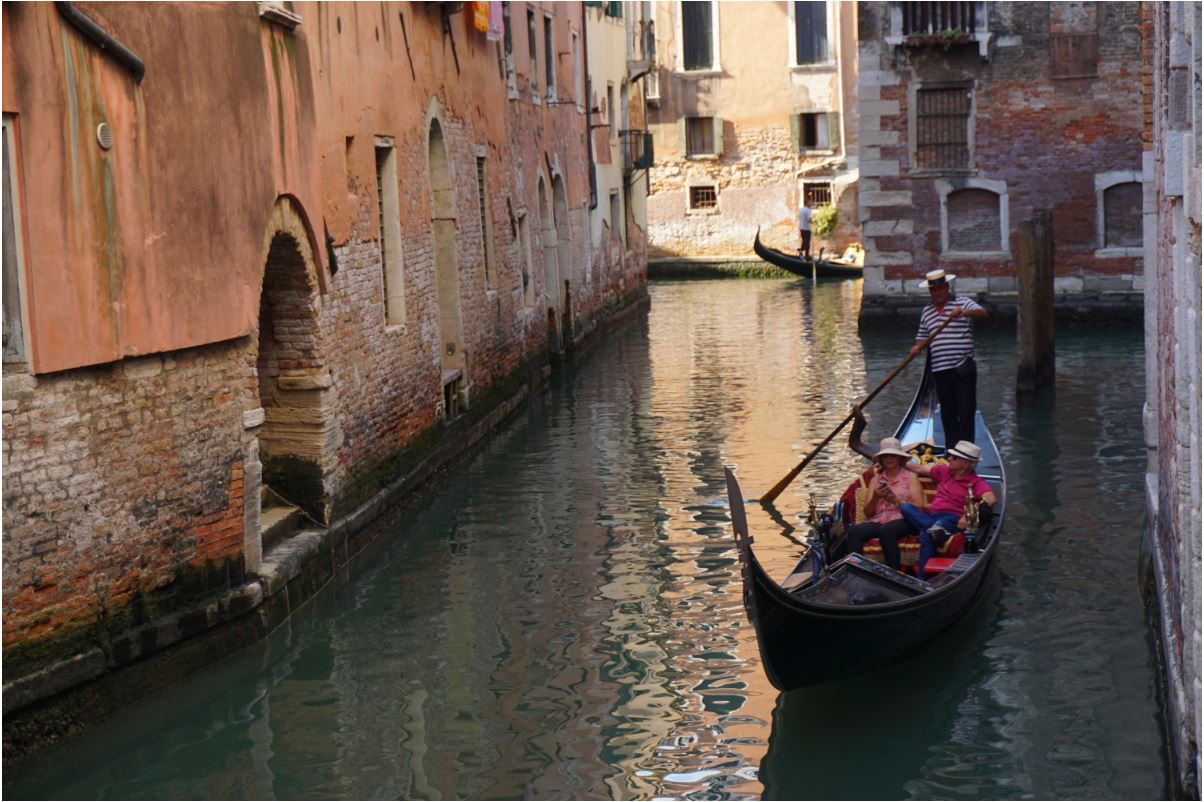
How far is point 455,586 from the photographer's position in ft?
26.1

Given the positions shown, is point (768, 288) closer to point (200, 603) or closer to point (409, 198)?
point (409, 198)

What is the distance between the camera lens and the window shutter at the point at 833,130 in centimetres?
2783

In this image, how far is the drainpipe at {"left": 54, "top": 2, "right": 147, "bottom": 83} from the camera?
18.8ft

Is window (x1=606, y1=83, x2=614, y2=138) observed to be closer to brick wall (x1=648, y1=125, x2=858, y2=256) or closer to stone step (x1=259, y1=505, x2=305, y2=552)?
brick wall (x1=648, y1=125, x2=858, y2=256)

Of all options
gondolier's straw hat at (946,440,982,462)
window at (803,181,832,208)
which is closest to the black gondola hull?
gondolier's straw hat at (946,440,982,462)

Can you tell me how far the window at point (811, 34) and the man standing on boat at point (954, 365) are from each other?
1862 centimetres

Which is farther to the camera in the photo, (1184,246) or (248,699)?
(248,699)

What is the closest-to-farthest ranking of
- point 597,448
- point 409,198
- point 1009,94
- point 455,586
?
point 455,586 < point 409,198 < point 597,448 < point 1009,94

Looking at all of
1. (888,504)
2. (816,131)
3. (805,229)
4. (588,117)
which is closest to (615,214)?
(588,117)

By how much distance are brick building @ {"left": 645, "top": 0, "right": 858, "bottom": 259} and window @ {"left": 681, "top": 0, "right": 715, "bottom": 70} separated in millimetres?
16

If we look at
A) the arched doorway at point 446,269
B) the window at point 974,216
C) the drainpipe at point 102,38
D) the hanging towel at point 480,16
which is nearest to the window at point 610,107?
the window at point 974,216

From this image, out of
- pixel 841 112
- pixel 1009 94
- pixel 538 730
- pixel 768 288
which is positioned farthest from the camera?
pixel 841 112

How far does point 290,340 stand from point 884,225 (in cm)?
1110

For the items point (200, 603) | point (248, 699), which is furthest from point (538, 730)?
point (200, 603)
